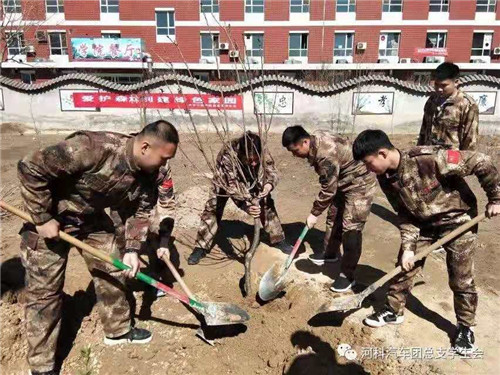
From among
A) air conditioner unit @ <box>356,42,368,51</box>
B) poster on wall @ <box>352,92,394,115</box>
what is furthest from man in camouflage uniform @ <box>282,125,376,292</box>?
air conditioner unit @ <box>356,42,368,51</box>

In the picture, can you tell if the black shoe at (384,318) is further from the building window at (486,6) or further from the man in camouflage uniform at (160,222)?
the building window at (486,6)

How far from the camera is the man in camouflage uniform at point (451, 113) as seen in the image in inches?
170

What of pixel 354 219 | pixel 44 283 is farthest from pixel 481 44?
pixel 44 283

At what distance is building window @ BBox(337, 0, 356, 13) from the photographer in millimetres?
25000

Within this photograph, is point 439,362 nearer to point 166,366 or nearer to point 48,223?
point 166,366

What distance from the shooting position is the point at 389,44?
2572 cm

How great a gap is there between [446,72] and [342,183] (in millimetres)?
1637

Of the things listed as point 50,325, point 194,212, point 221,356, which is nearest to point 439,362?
point 221,356

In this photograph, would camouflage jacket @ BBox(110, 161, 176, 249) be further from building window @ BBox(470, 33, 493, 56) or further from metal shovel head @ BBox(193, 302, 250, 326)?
building window @ BBox(470, 33, 493, 56)

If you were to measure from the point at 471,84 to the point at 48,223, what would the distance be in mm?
12864

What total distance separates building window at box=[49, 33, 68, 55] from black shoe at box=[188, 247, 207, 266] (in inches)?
1023

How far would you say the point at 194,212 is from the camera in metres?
6.18

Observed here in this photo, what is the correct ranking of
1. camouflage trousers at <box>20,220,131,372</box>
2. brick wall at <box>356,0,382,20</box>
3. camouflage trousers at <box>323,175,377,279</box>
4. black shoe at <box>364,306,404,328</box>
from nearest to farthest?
camouflage trousers at <box>20,220,131,372</box> → black shoe at <box>364,306,404,328</box> → camouflage trousers at <box>323,175,377,279</box> → brick wall at <box>356,0,382,20</box>

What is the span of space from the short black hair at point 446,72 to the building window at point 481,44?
2585 centimetres
